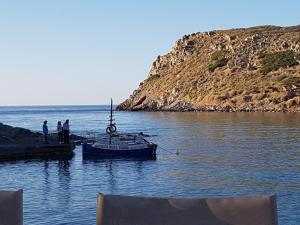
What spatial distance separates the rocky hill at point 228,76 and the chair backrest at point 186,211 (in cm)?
12128

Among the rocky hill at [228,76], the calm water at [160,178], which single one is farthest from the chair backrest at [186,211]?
the rocky hill at [228,76]

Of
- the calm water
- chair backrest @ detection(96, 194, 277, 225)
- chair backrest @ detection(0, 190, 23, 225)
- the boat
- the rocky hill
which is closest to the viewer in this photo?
chair backrest @ detection(96, 194, 277, 225)

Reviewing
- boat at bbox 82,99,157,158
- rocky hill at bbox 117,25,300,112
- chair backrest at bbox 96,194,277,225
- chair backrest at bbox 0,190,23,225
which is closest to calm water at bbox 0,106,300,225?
boat at bbox 82,99,157,158

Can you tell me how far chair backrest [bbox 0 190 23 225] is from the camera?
5.32 meters

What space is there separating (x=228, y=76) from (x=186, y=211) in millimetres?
152106

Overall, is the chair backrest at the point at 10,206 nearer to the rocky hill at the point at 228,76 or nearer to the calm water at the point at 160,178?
the calm water at the point at 160,178

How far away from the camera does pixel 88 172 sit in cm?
3475

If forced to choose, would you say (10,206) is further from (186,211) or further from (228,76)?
(228,76)

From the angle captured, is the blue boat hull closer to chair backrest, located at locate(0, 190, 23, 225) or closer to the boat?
the boat

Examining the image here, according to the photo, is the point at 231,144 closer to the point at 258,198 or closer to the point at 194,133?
the point at 194,133

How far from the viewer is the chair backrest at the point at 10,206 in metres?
5.32

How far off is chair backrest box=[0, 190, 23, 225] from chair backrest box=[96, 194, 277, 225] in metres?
0.82

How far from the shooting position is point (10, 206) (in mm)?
5348

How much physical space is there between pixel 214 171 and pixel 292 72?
118155 millimetres
